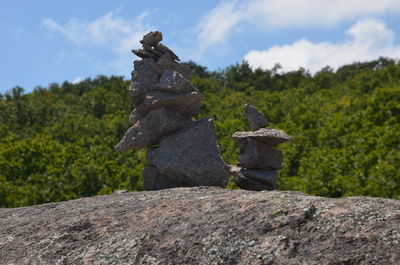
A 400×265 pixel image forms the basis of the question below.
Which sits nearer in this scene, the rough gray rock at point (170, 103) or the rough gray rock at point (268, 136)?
the rough gray rock at point (268, 136)

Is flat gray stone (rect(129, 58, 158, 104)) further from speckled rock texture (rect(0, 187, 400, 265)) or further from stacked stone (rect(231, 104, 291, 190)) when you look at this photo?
speckled rock texture (rect(0, 187, 400, 265))

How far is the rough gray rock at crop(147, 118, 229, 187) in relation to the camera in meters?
8.03

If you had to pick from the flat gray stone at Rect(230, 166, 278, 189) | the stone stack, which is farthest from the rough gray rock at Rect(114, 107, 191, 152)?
the flat gray stone at Rect(230, 166, 278, 189)

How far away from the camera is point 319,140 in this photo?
86.5 feet

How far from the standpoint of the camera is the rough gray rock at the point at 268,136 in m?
8.24

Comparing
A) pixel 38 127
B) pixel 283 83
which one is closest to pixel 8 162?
pixel 38 127

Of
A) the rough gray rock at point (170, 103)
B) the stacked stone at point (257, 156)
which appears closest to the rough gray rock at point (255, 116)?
the stacked stone at point (257, 156)

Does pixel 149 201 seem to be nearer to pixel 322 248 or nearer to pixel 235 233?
pixel 235 233

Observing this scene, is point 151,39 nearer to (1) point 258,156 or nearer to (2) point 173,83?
(2) point 173,83

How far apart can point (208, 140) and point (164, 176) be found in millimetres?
907

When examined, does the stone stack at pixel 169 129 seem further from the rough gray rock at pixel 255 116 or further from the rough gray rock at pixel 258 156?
the rough gray rock at pixel 255 116

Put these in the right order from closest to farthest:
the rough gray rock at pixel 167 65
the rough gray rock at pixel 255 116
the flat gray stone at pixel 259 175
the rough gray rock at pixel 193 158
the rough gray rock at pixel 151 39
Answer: the rough gray rock at pixel 193 158
the flat gray stone at pixel 259 175
the rough gray rock at pixel 255 116
the rough gray rock at pixel 167 65
the rough gray rock at pixel 151 39

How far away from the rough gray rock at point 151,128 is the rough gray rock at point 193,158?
0.17 m

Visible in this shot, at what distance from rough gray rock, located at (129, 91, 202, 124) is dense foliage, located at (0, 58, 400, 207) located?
1027 centimetres
